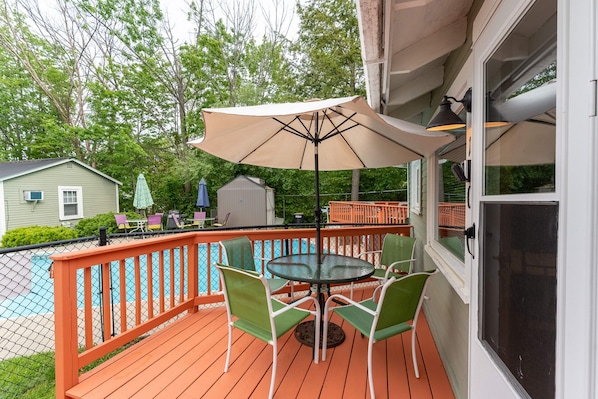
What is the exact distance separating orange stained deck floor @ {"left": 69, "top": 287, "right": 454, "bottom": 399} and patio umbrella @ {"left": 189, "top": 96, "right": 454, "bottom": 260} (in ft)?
3.49

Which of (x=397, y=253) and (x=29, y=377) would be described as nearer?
(x=29, y=377)

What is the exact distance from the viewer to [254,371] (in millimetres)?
2141

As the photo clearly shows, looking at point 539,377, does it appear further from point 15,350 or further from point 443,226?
point 15,350

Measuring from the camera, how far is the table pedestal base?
251cm

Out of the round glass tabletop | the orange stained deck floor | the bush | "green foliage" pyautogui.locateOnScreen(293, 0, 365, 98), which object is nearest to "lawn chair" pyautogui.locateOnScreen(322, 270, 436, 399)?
the orange stained deck floor

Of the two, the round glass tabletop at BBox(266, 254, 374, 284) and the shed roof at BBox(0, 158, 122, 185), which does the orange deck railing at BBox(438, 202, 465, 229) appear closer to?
the round glass tabletop at BBox(266, 254, 374, 284)

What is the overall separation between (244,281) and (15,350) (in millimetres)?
3291

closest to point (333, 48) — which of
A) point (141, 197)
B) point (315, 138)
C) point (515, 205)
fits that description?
point (141, 197)

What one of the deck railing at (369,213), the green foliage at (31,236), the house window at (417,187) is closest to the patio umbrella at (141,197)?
the green foliage at (31,236)

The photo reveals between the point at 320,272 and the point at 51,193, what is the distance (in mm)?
13545

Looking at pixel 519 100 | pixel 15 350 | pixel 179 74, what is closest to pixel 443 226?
pixel 519 100

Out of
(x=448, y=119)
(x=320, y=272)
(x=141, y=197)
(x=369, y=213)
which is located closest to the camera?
(x=448, y=119)

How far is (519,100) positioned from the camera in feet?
3.79

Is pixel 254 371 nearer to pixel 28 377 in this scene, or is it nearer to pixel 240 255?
pixel 240 255
